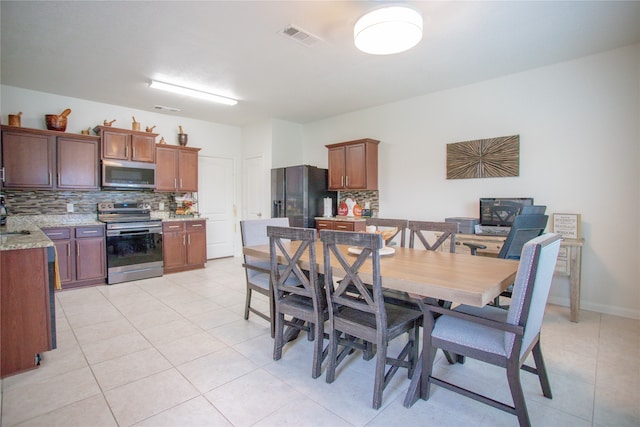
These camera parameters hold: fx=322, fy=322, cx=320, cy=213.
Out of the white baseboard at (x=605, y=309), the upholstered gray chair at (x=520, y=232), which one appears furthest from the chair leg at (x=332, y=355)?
the white baseboard at (x=605, y=309)

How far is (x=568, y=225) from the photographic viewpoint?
3.43 meters

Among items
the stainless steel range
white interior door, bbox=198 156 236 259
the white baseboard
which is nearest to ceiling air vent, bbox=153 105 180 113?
white interior door, bbox=198 156 236 259

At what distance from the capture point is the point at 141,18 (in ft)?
8.75

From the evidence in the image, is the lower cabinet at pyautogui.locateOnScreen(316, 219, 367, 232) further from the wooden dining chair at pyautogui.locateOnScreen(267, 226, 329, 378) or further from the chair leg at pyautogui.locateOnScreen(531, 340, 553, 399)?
the chair leg at pyautogui.locateOnScreen(531, 340, 553, 399)

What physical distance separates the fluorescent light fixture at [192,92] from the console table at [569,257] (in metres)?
3.73

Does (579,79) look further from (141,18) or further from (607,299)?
(141,18)

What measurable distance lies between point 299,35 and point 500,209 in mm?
2910

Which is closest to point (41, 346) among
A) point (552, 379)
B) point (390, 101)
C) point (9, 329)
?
point (9, 329)

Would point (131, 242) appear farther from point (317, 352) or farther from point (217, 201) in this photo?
point (317, 352)

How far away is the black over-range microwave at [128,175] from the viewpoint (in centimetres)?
470

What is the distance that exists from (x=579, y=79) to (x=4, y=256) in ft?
17.6

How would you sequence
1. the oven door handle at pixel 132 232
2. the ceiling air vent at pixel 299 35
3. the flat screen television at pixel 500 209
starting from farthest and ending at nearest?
the oven door handle at pixel 132 232 < the flat screen television at pixel 500 209 < the ceiling air vent at pixel 299 35

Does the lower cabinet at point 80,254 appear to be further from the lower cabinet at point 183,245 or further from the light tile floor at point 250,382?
the light tile floor at point 250,382

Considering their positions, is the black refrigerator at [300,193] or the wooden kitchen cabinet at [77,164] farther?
the black refrigerator at [300,193]
